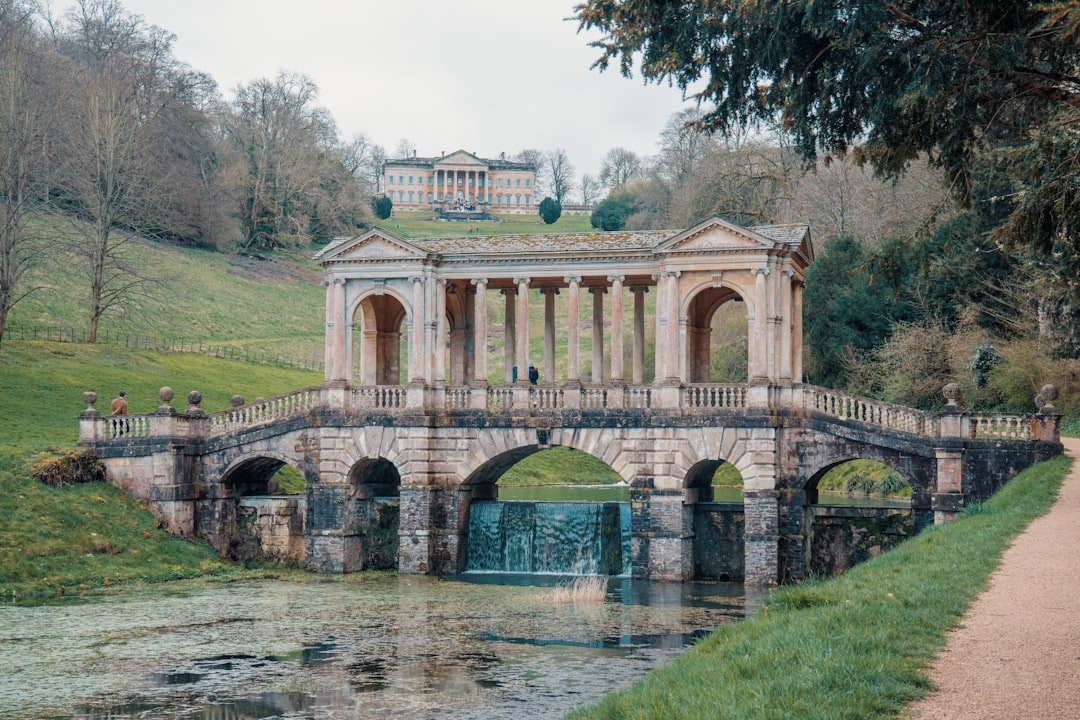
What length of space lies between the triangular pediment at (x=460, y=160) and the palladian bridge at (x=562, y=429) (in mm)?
108233

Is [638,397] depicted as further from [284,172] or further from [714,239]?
[284,172]

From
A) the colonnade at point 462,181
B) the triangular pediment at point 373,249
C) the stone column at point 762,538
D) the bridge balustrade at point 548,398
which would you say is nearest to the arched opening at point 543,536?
the bridge balustrade at point 548,398

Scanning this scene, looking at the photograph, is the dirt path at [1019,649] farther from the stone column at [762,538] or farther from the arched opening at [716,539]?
the arched opening at [716,539]

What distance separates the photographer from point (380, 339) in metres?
41.2

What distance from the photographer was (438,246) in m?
37.1

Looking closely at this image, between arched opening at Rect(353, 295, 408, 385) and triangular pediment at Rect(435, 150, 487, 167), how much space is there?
10579 cm

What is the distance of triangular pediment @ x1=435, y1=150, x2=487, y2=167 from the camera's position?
145500mm

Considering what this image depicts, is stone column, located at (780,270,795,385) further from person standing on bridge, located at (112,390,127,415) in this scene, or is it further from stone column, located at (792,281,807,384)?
person standing on bridge, located at (112,390,127,415)

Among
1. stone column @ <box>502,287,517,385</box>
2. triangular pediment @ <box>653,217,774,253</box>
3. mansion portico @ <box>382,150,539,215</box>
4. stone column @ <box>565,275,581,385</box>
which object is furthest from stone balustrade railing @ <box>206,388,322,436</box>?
mansion portico @ <box>382,150,539,215</box>

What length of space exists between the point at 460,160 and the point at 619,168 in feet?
89.0

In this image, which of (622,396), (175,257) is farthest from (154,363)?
(622,396)

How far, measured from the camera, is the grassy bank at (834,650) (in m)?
11.5

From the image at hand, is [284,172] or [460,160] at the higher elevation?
[460,160]

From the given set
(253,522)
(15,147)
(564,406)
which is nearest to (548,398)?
(564,406)
